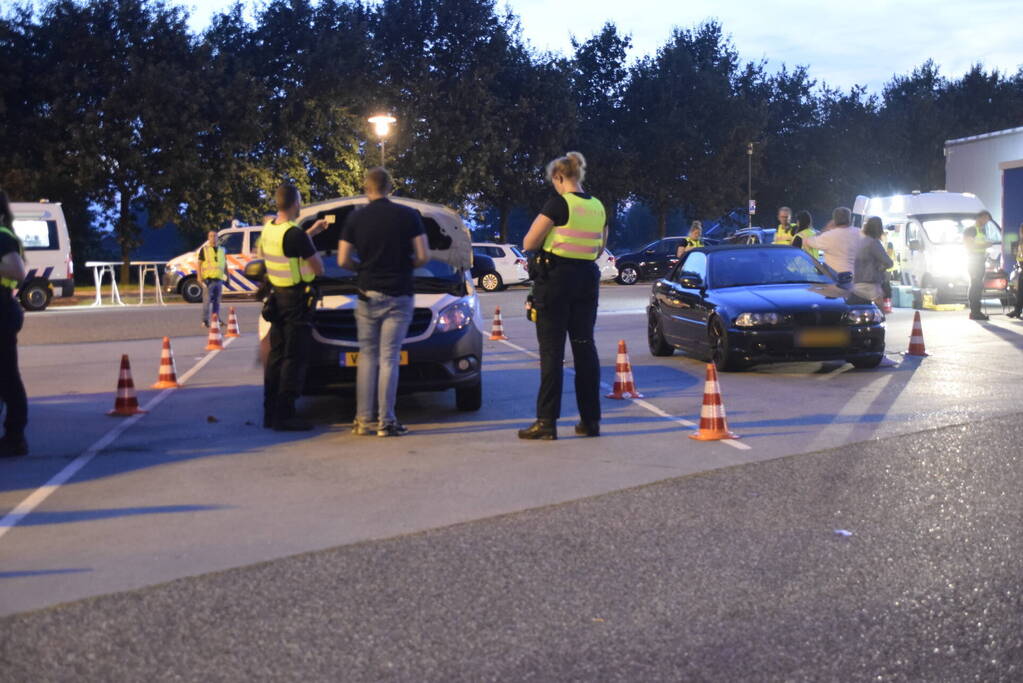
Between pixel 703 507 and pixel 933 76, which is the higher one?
pixel 933 76

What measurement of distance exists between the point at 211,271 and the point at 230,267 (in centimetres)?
1371

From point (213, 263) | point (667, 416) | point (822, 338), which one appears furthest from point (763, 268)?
point (213, 263)

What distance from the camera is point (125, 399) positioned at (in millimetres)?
11297

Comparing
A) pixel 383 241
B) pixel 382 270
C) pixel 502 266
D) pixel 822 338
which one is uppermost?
pixel 383 241

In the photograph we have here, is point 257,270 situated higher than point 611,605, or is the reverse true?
point 257,270

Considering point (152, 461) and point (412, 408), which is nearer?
point (152, 461)

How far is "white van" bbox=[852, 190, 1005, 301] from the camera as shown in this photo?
2586 centimetres

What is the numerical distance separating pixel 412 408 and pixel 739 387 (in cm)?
321

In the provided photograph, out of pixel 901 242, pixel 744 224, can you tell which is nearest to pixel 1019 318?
pixel 901 242

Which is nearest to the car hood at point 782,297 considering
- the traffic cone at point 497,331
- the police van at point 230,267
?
the traffic cone at point 497,331

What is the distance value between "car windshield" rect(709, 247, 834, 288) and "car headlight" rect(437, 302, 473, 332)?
4710mm

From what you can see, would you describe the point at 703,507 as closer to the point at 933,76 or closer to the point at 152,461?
the point at 152,461

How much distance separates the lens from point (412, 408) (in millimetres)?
11594

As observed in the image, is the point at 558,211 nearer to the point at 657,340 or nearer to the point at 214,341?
the point at 657,340
